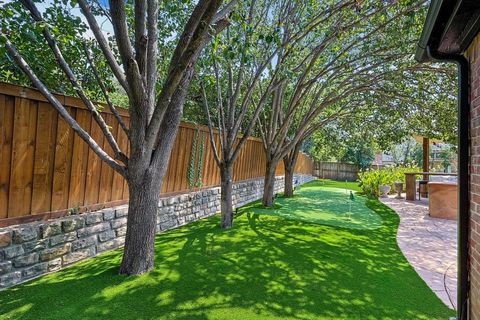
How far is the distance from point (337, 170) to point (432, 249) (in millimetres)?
23152

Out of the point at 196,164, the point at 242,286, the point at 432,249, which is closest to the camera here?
the point at 242,286

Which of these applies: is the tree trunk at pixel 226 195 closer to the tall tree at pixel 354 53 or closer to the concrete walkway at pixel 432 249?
the tall tree at pixel 354 53

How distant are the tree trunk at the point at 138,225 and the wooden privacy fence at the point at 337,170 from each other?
84.1 ft

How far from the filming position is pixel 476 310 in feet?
7.50

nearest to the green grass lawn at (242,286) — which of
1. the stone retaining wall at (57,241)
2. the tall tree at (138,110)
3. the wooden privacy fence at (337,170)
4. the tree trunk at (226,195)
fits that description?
the stone retaining wall at (57,241)

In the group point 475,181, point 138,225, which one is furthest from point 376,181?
point 138,225

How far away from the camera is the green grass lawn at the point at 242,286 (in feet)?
9.39

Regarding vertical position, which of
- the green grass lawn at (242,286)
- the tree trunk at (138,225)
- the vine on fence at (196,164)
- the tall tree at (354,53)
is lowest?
the green grass lawn at (242,286)

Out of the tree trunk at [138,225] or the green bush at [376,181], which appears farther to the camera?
the green bush at [376,181]

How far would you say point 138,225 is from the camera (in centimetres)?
357

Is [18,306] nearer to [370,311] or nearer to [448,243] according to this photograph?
[370,311]

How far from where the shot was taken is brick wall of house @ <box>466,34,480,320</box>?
7.43ft

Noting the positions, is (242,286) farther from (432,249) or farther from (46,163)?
(432,249)

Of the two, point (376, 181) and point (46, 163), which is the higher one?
point (46, 163)
